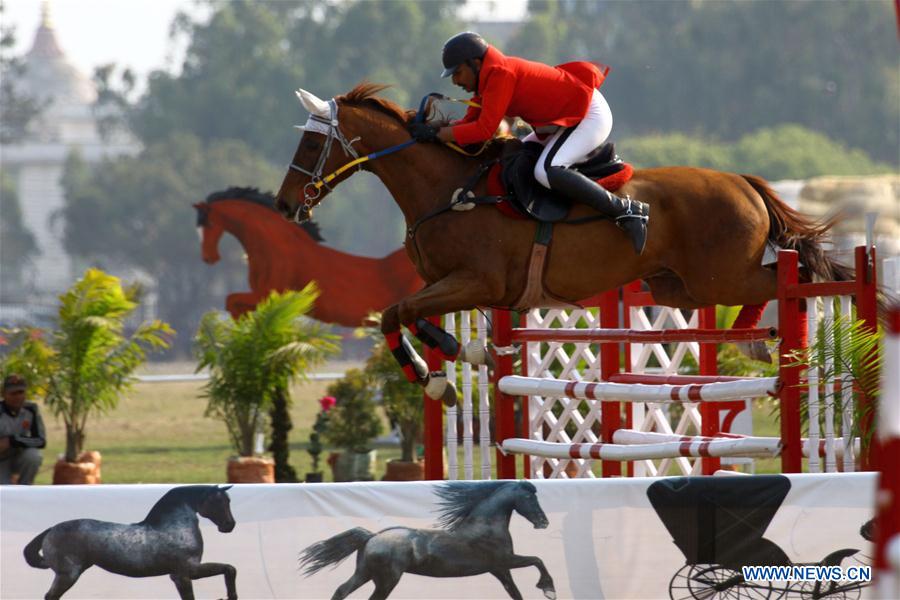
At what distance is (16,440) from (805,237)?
4957mm

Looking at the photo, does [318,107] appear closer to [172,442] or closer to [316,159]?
[316,159]

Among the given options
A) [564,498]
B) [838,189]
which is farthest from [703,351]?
[838,189]

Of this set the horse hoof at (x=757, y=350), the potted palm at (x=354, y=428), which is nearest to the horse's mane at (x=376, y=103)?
the horse hoof at (x=757, y=350)

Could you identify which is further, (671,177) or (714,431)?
(714,431)

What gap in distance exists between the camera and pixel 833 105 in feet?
210

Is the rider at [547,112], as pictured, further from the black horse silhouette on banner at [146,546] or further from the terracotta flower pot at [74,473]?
the terracotta flower pot at [74,473]

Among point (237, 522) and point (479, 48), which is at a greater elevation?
point (479, 48)

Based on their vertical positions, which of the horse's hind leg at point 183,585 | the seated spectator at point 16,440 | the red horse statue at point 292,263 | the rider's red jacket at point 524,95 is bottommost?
the horse's hind leg at point 183,585

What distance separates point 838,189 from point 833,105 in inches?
1966

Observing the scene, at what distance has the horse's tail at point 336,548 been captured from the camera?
459 cm

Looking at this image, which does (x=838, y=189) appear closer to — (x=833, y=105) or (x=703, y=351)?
(x=703, y=351)

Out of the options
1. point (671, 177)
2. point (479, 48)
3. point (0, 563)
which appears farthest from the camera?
point (671, 177)

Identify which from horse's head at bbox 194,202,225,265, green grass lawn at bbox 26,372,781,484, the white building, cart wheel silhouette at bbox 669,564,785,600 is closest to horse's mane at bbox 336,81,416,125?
cart wheel silhouette at bbox 669,564,785,600

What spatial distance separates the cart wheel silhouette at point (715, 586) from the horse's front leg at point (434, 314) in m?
1.80
